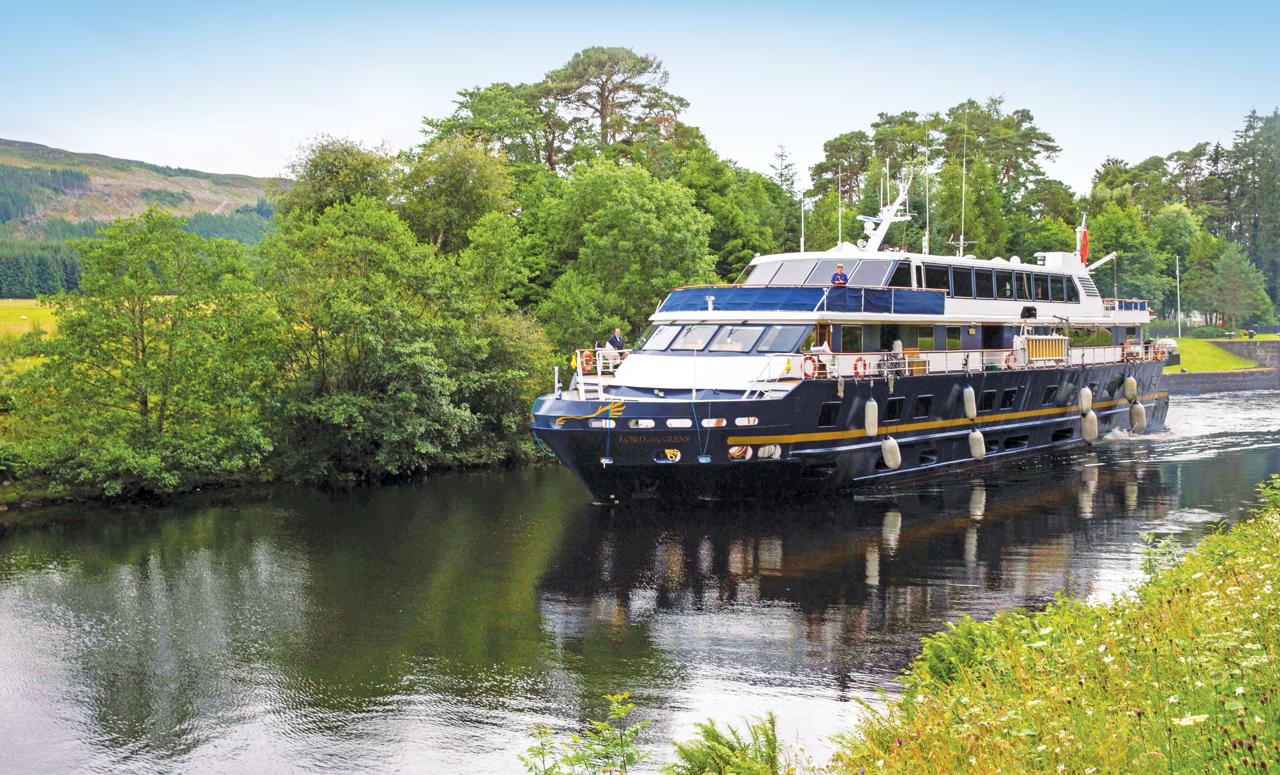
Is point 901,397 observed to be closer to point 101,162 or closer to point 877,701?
point 877,701

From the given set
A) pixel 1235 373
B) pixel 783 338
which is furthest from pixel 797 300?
pixel 1235 373

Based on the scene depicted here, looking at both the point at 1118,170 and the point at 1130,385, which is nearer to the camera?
the point at 1130,385

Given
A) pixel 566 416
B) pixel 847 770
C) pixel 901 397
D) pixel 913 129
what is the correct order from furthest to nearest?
pixel 913 129 → pixel 901 397 → pixel 566 416 → pixel 847 770

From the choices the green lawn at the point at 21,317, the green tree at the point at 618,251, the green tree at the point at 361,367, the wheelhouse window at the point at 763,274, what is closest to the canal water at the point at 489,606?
the green tree at the point at 361,367

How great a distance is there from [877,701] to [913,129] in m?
86.7

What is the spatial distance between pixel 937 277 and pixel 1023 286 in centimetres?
592

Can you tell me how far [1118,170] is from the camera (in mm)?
118500

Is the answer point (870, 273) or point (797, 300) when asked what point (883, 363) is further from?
point (870, 273)

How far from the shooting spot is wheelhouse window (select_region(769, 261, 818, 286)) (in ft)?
109

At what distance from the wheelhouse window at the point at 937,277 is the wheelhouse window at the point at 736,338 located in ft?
22.1

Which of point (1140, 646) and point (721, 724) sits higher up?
point (1140, 646)

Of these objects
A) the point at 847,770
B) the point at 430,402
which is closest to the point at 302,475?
the point at 430,402

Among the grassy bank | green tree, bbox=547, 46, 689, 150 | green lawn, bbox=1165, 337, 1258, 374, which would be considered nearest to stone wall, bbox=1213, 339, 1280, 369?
green lawn, bbox=1165, 337, 1258, 374

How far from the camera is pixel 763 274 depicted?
34125 mm
